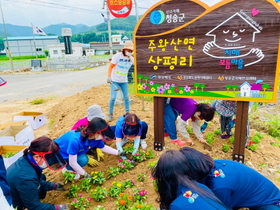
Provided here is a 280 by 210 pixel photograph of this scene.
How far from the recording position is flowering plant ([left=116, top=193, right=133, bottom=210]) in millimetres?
2461

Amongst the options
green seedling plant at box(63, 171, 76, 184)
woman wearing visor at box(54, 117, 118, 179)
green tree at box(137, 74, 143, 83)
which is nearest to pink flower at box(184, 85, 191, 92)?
green tree at box(137, 74, 143, 83)

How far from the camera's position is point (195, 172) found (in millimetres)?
1534

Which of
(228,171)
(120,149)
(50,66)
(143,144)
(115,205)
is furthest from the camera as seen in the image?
(50,66)

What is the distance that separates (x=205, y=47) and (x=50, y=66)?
74.5 ft

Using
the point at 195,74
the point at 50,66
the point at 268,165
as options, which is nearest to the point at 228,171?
the point at 195,74

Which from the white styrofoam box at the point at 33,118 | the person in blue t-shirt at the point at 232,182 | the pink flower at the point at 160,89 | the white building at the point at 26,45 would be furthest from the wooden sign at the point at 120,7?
the white building at the point at 26,45

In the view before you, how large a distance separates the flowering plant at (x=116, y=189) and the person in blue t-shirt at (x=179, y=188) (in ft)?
4.12

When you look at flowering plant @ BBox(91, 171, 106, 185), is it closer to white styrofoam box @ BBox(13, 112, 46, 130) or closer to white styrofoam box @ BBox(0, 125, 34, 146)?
white styrofoam box @ BBox(0, 125, 34, 146)

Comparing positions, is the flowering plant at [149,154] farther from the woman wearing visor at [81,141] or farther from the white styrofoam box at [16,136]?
the white styrofoam box at [16,136]

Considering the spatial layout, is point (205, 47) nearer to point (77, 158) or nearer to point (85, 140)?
point (85, 140)

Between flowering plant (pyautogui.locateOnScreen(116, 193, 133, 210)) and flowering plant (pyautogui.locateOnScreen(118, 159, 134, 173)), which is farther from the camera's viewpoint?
flowering plant (pyautogui.locateOnScreen(118, 159, 134, 173))

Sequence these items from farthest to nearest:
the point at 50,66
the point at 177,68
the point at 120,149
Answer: the point at 50,66 → the point at 120,149 → the point at 177,68

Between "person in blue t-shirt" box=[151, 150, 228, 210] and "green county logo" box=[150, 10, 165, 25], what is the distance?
2.07 m

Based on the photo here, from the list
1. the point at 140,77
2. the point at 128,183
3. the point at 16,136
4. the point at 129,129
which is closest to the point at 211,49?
the point at 140,77
